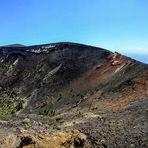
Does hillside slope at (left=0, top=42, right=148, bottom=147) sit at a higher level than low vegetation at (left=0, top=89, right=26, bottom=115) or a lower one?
higher

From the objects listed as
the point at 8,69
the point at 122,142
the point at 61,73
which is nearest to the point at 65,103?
the point at 61,73

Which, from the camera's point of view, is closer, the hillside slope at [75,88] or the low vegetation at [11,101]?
the hillside slope at [75,88]

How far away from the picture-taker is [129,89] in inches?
1427

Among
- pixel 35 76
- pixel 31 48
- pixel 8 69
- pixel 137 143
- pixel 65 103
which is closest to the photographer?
pixel 137 143

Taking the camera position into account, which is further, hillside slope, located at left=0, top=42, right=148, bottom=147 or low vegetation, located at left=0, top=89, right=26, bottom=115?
low vegetation, located at left=0, top=89, right=26, bottom=115

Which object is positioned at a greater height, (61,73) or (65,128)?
(61,73)

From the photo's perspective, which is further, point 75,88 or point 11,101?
point 11,101

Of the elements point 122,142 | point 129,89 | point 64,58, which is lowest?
point 122,142

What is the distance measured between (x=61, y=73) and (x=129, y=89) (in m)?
26.5

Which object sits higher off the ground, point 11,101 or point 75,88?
point 75,88

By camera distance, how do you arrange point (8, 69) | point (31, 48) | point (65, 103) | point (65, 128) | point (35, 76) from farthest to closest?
point (31, 48) < point (8, 69) < point (35, 76) < point (65, 103) < point (65, 128)

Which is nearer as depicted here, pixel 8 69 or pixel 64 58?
pixel 64 58

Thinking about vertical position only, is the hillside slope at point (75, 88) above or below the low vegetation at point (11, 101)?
above

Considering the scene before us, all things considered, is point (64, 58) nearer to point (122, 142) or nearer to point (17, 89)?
point (17, 89)
